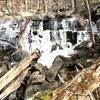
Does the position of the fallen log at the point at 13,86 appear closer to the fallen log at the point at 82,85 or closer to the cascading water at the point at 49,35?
the fallen log at the point at 82,85

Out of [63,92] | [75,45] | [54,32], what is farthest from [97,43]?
[63,92]

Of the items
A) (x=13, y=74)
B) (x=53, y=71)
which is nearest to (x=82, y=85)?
(x=13, y=74)

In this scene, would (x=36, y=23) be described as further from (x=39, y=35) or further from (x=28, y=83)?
(x=28, y=83)

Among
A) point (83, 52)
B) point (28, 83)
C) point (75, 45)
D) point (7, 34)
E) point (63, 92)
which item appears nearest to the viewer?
point (63, 92)

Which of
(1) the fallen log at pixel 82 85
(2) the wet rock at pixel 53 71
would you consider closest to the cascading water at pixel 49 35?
(2) the wet rock at pixel 53 71

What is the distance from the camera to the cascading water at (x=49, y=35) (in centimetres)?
1991

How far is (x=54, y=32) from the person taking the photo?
71.5 ft

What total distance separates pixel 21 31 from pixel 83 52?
567cm

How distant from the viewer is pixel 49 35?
21.6m

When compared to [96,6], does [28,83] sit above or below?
below

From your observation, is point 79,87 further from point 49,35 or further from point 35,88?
point 49,35

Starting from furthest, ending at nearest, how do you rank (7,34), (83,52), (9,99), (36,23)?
(36,23), (7,34), (83,52), (9,99)

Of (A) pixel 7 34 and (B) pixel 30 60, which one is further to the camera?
(A) pixel 7 34

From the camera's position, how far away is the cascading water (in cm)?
1991
